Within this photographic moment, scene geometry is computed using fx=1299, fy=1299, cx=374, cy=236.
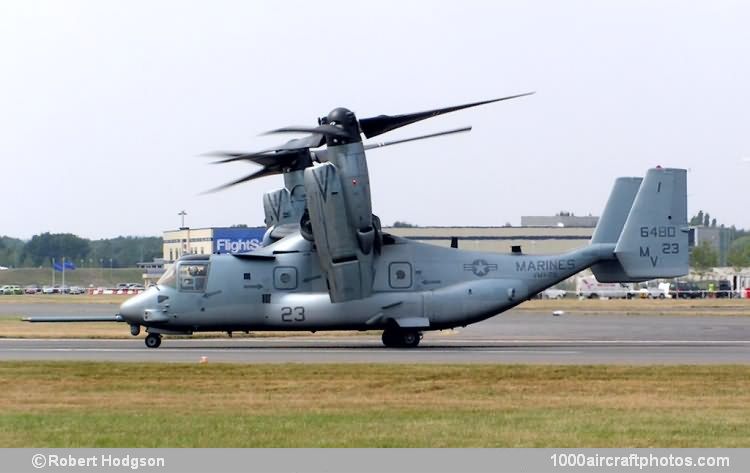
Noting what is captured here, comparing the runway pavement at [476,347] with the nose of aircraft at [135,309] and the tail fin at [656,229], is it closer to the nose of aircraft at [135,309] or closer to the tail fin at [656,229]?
the nose of aircraft at [135,309]

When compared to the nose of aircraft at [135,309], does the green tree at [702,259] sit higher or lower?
higher

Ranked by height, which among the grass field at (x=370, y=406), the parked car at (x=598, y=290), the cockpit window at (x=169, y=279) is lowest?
the grass field at (x=370, y=406)

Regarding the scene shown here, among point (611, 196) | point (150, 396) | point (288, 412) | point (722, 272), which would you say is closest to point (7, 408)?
point (150, 396)

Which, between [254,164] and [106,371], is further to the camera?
[254,164]

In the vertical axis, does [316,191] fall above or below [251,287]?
above

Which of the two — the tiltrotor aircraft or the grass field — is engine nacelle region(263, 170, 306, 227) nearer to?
the tiltrotor aircraft

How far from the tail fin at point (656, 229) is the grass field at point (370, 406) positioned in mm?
10175

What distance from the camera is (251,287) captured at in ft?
119

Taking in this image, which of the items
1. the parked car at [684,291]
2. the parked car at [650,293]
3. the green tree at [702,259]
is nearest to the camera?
Result: the parked car at [650,293]

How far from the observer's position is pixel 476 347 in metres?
36.0

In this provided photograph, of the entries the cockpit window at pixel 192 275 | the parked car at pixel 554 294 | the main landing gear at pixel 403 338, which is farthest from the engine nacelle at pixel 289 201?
the parked car at pixel 554 294

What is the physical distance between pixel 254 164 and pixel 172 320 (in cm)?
549

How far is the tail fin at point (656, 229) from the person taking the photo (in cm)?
3712

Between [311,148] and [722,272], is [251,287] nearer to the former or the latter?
[311,148]
